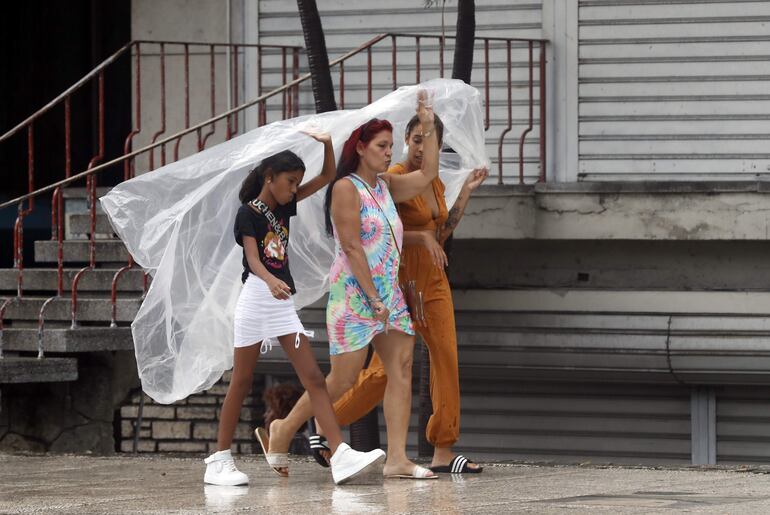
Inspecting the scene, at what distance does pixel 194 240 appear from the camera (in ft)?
25.4

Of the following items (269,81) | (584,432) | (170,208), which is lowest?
(584,432)

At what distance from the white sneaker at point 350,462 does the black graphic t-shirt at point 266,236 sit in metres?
0.77

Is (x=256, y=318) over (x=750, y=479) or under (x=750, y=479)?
over

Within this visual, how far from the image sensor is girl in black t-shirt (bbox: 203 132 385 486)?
7.07m

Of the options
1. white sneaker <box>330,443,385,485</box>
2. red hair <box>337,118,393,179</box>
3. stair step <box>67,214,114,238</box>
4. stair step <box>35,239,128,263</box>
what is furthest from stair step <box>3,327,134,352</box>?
white sneaker <box>330,443,385,485</box>

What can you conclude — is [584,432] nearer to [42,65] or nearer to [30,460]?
[30,460]

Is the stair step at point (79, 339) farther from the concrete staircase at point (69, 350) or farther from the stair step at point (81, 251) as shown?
the stair step at point (81, 251)

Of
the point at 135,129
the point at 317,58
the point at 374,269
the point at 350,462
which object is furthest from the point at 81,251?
the point at 350,462

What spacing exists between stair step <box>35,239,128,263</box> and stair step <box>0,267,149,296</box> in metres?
0.12

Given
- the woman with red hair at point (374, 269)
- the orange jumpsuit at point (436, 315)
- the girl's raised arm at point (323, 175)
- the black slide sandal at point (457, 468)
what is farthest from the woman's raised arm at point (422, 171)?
the black slide sandal at point (457, 468)

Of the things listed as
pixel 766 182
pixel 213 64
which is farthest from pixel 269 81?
pixel 766 182

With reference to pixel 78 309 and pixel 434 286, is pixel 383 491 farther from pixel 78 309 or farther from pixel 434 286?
pixel 78 309

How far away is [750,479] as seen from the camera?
296 inches

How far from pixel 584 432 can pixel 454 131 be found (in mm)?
4011
